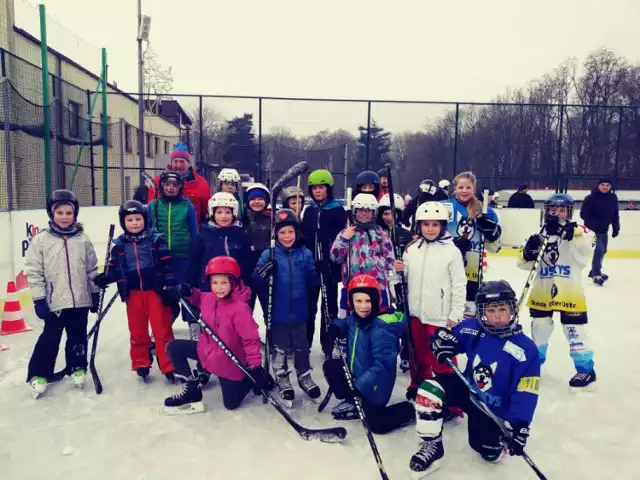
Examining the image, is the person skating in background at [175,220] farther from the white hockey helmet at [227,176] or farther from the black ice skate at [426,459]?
the black ice skate at [426,459]

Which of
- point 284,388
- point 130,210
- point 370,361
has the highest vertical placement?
point 130,210

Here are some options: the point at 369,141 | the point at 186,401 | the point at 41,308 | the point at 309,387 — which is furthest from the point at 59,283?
the point at 369,141

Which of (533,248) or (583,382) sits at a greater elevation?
(533,248)

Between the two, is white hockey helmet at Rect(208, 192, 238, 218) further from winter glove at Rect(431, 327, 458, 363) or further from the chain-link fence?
the chain-link fence

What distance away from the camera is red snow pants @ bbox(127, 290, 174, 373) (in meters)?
3.43

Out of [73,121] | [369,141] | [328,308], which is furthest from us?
[369,141]

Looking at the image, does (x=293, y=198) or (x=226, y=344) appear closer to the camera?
(x=226, y=344)

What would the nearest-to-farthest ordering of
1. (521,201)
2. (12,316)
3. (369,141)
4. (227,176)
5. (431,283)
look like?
(431,283), (227,176), (12,316), (369,141), (521,201)

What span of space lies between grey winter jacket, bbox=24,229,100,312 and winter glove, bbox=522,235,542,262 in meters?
3.06

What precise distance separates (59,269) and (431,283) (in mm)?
2449

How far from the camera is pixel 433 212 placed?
301cm

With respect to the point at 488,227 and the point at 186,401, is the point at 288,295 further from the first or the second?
the point at 488,227

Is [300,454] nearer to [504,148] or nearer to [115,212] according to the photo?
[115,212]

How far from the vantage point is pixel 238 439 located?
269 centimetres
